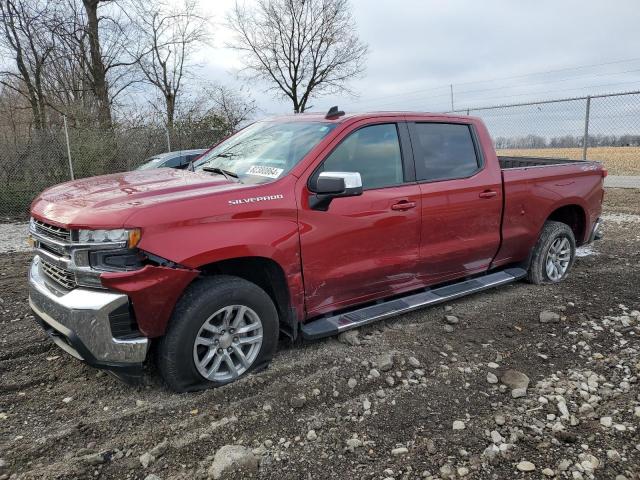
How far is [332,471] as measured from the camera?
247cm

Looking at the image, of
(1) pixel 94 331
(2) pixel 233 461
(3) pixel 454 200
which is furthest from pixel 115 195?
(3) pixel 454 200

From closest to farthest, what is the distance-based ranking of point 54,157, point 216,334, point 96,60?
point 216,334, point 54,157, point 96,60

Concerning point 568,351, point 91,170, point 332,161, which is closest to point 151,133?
point 91,170

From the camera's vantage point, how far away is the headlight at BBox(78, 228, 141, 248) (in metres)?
2.73

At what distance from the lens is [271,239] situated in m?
3.21

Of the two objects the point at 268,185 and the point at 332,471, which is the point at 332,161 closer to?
the point at 268,185

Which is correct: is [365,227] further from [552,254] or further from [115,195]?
[552,254]

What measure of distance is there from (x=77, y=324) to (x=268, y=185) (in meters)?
1.43

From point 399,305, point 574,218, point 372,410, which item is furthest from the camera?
point 574,218

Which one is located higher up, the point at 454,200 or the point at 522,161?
the point at 522,161

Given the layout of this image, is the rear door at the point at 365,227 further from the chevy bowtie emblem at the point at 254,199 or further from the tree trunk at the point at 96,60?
the tree trunk at the point at 96,60

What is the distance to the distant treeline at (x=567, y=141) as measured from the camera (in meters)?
12.2

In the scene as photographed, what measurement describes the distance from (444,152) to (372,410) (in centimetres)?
240

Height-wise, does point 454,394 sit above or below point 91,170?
below
